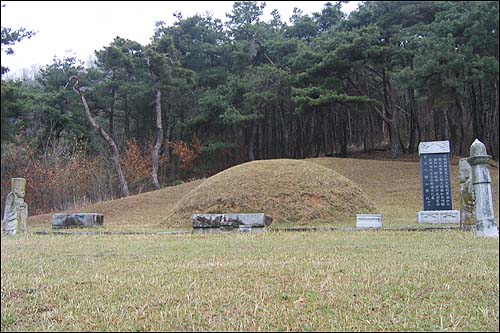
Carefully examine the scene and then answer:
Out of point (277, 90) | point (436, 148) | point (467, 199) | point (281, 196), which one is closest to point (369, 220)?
point (467, 199)

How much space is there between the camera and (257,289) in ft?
9.54

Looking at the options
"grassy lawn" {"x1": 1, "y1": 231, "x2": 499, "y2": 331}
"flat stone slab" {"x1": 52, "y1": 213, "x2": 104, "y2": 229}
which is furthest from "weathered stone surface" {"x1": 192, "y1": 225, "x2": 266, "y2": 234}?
"flat stone slab" {"x1": 52, "y1": 213, "x2": 104, "y2": 229}

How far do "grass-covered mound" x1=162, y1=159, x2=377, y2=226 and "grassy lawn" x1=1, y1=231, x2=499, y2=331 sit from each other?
13.1ft

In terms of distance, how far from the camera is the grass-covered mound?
352 inches

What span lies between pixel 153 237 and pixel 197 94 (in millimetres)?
13967

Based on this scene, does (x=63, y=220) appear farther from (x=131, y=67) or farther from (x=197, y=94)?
(x=197, y=94)

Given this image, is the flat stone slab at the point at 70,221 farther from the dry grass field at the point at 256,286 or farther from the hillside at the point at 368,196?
the dry grass field at the point at 256,286

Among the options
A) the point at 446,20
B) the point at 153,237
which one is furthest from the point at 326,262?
the point at 446,20

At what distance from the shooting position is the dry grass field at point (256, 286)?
89.9 inches

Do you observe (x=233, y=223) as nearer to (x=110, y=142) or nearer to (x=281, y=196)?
(x=281, y=196)

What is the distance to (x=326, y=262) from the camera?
3889 mm

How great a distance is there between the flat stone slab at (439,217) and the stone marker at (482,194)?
2.95m

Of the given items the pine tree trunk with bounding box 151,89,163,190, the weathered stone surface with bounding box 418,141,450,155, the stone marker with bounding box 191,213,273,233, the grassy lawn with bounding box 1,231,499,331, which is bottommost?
the grassy lawn with bounding box 1,231,499,331

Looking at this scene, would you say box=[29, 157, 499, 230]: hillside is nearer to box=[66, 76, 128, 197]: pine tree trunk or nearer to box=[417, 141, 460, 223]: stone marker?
box=[417, 141, 460, 223]: stone marker
